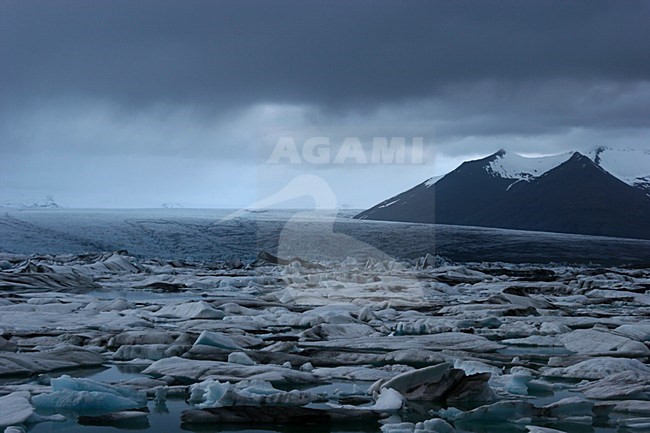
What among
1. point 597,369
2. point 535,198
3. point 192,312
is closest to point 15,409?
point 597,369

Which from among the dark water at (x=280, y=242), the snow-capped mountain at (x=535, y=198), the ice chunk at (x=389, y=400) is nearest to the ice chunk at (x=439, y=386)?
the ice chunk at (x=389, y=400)

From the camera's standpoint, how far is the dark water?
50469 mm

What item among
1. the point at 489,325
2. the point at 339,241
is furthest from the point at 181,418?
the point at 339,241

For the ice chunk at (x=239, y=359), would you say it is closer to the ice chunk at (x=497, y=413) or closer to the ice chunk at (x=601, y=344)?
the ice chunk at (x=497, y=413)

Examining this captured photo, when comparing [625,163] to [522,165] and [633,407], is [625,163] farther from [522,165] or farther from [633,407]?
[633,407]

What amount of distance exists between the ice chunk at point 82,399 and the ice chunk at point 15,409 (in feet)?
0.43

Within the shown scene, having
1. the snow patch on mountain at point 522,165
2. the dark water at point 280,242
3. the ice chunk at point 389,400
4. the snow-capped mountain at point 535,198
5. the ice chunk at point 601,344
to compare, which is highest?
the snow patch on mountain at point 522,165

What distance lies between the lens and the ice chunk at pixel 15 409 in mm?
4980

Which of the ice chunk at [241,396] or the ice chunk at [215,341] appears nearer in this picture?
the ice chunk at [241,396]

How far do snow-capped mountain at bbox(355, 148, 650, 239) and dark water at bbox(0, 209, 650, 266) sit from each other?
22.8 m

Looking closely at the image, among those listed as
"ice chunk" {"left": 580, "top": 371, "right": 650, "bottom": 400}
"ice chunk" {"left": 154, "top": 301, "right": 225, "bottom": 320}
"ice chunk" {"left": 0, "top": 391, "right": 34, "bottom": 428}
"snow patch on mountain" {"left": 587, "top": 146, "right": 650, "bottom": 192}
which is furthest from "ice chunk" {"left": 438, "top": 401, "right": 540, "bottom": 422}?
"snow patch on mountain" {"left": 587, "top": 146, "right": 650, "bottom": 192}

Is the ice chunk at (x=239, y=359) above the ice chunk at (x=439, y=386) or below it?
below

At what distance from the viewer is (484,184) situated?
381 ft

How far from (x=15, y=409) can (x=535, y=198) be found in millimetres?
103540
